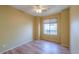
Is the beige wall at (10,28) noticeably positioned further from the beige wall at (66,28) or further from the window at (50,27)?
the beige wall at (66,28)

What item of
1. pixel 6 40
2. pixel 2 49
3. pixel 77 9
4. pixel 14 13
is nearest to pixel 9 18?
pixel 14 13

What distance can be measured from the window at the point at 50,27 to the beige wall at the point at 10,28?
7.84ft

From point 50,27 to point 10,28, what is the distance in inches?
157

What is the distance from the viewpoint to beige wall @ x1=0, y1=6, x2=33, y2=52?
13.2ft

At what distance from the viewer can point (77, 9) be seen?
3.24 metres

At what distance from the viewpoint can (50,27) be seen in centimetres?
784

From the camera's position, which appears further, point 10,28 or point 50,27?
point 50,27

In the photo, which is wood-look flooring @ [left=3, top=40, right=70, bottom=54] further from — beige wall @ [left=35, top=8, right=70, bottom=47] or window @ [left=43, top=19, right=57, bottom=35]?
window @ [left=43, top=19, right=57, bottom=35]

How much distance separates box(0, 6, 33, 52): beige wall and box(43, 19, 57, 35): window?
2.39 metres

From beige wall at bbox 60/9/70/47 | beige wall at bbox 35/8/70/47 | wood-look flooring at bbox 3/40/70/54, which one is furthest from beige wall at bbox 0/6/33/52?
beige wall at bbox 60/9/70/47

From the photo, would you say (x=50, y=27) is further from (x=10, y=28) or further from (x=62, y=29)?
(x=10, y=28)

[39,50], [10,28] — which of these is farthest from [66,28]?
[10,28]
